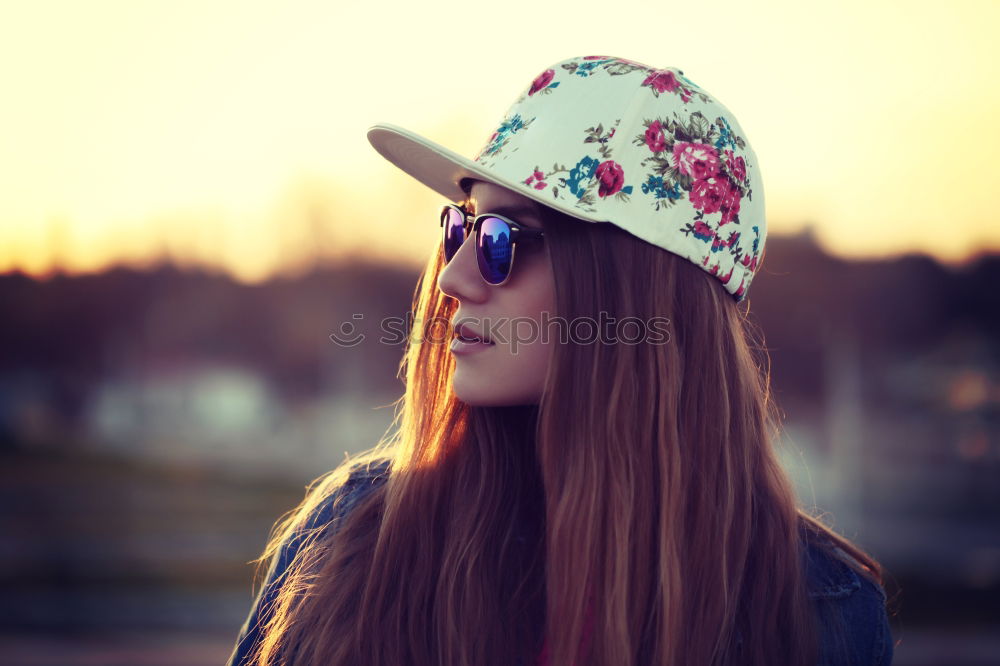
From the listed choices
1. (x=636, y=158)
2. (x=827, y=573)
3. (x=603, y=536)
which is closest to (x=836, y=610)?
(x=827, y=573)

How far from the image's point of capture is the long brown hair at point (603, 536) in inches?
64.6

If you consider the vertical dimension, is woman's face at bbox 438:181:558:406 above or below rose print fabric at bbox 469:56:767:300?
below

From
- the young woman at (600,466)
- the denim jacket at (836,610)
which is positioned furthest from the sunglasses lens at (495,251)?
the denim jacket at (836,610)

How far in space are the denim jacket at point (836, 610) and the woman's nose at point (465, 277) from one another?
576 mm

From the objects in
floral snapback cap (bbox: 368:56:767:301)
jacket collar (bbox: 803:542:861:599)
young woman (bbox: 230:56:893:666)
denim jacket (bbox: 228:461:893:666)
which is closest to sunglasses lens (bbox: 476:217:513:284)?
young woman (bbox: 230:56:893:666)

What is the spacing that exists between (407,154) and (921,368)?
21.6 meters

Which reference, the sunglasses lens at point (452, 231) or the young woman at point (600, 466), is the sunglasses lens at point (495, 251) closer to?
the young woman at point (600, 466)

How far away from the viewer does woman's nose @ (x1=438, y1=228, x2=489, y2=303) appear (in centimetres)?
175

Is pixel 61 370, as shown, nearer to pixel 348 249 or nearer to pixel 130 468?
pixel 130 468

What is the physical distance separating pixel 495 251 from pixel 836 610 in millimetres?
1069

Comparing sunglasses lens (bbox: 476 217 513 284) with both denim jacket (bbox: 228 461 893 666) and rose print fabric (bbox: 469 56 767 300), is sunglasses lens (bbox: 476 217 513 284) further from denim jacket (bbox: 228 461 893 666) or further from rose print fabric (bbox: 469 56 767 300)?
denim jacket (bbox: 228 461 893 666)

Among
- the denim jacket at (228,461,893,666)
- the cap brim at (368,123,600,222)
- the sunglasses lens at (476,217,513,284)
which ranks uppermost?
the cap brim at (368,123,600,222)

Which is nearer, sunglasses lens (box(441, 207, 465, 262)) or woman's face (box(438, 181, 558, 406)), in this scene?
woman's face (box(438, 181, 558, 406))

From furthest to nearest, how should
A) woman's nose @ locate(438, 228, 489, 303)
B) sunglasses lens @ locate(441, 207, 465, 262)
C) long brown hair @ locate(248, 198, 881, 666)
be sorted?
sunglasses lens @ locate(441, 207, 465, 262) < woman's nose @ locate(438, 228, 489, 303) < long brown hair @ locate(248, 198, 881, 666)
